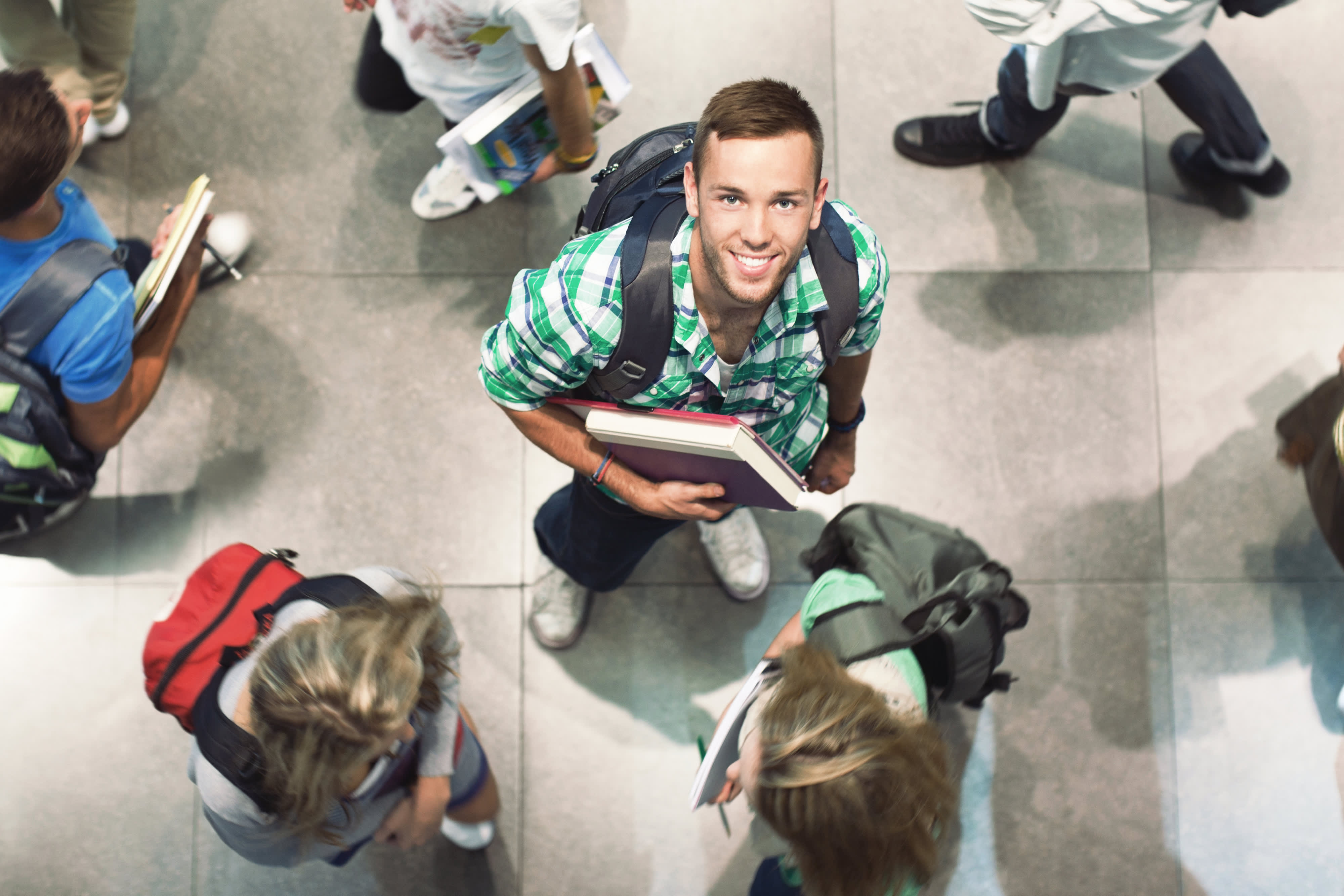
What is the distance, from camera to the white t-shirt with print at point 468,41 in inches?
84.3

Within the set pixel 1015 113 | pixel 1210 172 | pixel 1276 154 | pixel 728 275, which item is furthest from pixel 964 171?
pixel 728 275

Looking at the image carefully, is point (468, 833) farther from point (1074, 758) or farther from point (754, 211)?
point (754, 211)

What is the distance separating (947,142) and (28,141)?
9.32ft

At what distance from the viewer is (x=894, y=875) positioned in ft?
5.62

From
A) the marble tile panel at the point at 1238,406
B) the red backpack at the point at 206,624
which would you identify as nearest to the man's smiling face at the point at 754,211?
the red backpack at the point at 206,624

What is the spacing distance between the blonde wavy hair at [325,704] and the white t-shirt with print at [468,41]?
1.46 m

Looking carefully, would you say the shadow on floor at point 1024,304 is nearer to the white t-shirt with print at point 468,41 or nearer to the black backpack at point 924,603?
the black backpack at point 924,603

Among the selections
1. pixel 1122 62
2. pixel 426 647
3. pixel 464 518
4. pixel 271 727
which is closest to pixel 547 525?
pixel 464 518

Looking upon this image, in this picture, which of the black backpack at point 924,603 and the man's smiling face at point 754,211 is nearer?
the man's smiling face at point 754,211

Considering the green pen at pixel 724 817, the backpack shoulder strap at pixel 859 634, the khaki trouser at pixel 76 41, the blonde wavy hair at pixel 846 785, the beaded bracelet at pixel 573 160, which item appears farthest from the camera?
the khaki trouser at pixel 76 41

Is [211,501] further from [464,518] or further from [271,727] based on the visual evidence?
[271,727]

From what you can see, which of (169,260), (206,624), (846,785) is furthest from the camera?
(169,260)

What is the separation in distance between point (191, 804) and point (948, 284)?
10.6ft

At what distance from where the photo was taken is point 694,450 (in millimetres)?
1777
